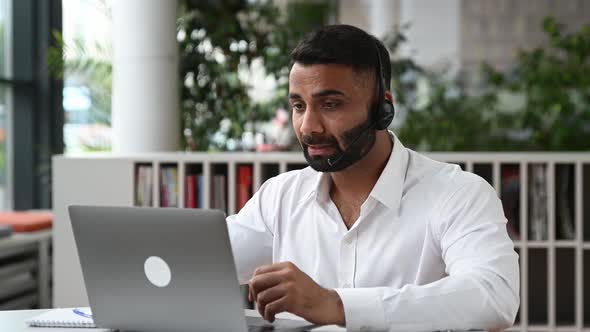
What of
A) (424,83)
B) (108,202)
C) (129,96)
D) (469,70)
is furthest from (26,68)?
(469,70)

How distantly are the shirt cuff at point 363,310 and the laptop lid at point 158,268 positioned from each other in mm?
191

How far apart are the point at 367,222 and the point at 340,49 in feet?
1.34

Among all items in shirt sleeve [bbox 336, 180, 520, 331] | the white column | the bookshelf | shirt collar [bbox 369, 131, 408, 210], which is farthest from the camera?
the white column

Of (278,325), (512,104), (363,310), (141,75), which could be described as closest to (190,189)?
(141,75)

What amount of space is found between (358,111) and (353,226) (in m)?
0.27

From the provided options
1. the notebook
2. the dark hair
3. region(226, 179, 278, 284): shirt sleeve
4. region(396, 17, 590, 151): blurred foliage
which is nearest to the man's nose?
the dark hair

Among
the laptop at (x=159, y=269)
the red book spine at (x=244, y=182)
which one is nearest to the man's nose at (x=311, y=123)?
the laptop at (x=159, y=269)

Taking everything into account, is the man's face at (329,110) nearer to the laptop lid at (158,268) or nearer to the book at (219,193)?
the laptop lid at (158,268)

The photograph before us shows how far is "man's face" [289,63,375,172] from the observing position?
1725 millimetres

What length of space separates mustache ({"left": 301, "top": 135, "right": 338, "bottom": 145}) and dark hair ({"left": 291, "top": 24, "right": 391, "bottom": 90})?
0.53 ft

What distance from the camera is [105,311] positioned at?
58.2 inches

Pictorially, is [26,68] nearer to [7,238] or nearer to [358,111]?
[7,238]

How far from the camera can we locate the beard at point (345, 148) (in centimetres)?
175

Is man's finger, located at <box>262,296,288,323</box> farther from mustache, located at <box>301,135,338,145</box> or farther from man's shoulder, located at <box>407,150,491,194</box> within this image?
man's shoulder, located at <box>407,150,491,194</box>
